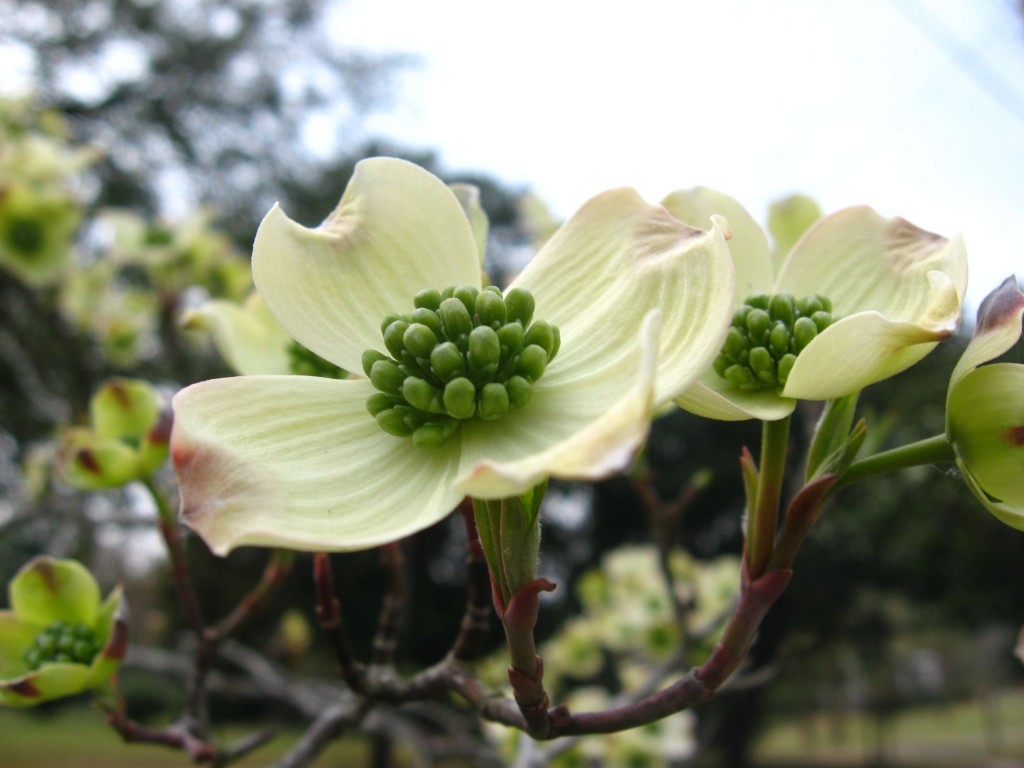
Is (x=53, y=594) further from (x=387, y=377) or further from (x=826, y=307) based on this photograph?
(x=826, y=307)

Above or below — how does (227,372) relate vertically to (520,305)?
below

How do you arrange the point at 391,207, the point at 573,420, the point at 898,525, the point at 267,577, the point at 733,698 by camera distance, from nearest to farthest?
the point at 573,420
the point at 391,207
the point at 267,577
the point at 898,525
the point at 733,698

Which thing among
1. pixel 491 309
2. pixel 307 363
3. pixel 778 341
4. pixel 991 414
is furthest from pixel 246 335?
pixel 991 414

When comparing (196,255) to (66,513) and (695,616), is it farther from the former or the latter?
(695,616)

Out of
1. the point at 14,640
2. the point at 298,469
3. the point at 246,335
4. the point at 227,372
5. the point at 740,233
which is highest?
the point at 740,233

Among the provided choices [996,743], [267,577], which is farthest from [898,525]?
[267,577]

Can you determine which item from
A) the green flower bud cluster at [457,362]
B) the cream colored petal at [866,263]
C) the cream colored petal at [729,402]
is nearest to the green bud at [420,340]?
the green flower bud cluster at [457,362]

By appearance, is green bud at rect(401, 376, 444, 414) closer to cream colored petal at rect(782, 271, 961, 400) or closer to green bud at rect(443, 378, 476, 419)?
green bud at rect(443, 378, 476, 419)

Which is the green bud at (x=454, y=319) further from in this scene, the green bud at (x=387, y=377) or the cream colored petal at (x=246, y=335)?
the cream colored petal at (x=246, y=335)
